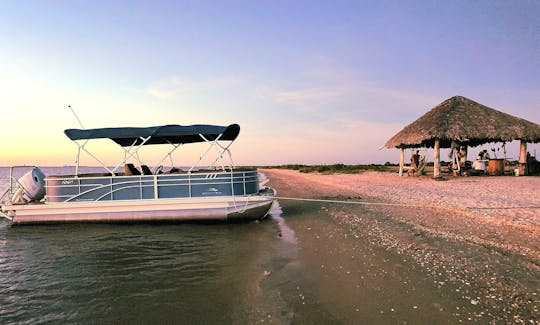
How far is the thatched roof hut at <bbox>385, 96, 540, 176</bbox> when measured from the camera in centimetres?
2316

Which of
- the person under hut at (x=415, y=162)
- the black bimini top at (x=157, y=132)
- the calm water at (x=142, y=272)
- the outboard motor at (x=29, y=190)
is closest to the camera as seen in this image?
the calm water at (x=142, y=272)

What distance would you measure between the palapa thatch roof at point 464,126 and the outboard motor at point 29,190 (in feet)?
73.0

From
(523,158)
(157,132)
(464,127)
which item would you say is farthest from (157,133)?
(523,158)

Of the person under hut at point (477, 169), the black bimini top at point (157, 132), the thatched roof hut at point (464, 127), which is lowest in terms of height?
the person under hut at point (477, 169)

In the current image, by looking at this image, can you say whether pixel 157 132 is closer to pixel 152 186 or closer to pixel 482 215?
pixel 152 186

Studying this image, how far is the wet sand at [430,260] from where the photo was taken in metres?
4.82

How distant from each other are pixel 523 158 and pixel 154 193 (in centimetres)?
2568

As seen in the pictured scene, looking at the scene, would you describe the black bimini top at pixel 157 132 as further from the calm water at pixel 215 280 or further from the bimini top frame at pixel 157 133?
the calm water at pixel 215 280

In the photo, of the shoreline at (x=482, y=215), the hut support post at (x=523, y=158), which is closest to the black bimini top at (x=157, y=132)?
the shoreline at (x=482, y=215)

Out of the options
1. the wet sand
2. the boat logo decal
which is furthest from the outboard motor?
the wet sand

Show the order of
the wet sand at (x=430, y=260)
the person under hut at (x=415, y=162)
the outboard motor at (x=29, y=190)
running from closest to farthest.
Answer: the wet sand at (x=430, y=260), the outboard motor at (x=29, y=190), the person under hut at (x=415, y=162)

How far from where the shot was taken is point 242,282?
6.30m

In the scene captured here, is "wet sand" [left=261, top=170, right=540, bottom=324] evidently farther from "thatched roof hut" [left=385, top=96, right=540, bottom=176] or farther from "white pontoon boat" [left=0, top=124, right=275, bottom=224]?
"thatched roof hut" [left=385, top=96, right=540, bottom=176]

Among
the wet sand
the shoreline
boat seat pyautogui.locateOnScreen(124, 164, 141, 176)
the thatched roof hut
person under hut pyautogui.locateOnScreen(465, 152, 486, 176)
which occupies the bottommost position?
the wet sand
